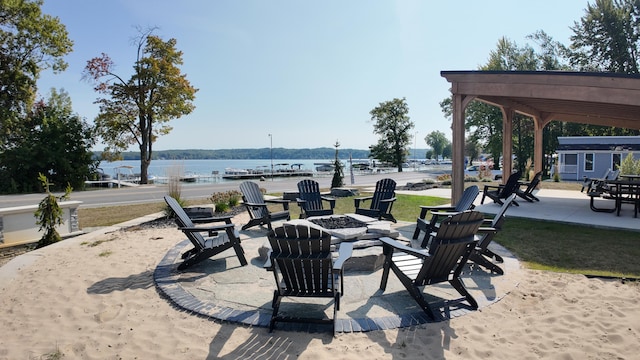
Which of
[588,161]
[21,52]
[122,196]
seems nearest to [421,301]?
[122,196]

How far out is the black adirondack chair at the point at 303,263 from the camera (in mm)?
2955

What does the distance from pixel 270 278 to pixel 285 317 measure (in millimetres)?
1158

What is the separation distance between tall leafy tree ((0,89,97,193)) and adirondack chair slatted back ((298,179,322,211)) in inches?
577

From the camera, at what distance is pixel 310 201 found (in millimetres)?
7031

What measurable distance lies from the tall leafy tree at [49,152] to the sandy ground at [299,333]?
53.0 feet

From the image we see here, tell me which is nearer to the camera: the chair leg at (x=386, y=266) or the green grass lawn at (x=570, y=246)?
the chair leg at (x=386, y=266)

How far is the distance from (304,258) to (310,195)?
4.16m

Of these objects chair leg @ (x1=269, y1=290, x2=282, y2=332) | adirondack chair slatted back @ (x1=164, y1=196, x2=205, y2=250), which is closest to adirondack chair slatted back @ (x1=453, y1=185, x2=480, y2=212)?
chair leg @ (x1=269, y1=290, x2=282, y2=332)

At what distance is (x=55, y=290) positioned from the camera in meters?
3.82

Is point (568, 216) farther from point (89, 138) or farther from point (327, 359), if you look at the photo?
point (89, 138)

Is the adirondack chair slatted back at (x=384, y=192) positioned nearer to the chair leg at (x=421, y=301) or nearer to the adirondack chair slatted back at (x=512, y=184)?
the adirondack chair slatted back at (x=512, y=184)

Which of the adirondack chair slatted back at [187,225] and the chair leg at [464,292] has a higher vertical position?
the adirondack chair slatted back at [187,225]

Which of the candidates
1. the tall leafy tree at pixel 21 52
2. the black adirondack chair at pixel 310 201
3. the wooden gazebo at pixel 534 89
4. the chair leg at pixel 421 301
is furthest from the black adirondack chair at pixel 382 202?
the tall leafy tree at pixel 21 52

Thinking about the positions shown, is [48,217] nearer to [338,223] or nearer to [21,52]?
[338,223]
